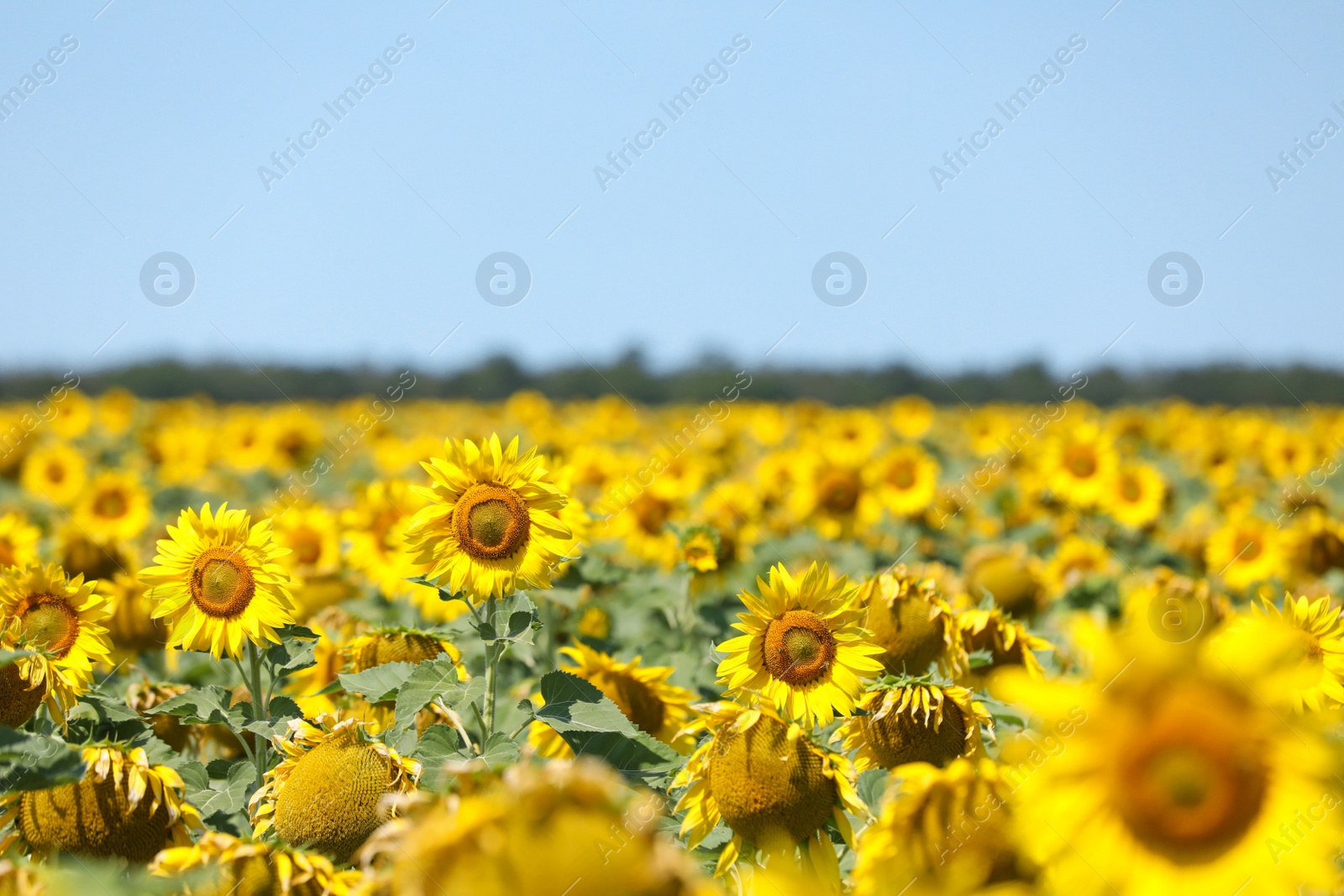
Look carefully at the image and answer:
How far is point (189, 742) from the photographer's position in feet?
11.1

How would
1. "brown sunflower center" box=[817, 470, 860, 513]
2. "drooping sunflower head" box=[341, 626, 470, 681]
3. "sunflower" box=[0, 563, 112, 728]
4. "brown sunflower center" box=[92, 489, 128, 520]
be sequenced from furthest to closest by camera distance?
"brown sunflower center" box=[817, 470, 860, 513], "brown sunflower center" box=[92, 489, 128, 520], "drooping sunflower head" box=[341, 626, 470, 681], "sunflower" box=[0, 563, 112, 728]

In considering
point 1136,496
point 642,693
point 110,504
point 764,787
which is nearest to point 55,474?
point 110,504

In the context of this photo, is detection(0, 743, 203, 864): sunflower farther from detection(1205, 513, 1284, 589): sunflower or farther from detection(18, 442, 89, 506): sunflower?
detection(18, 442, 89, 506): sunflower

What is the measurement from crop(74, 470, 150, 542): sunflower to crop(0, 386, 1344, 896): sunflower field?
1.02 m

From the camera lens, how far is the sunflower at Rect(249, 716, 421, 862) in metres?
2.34

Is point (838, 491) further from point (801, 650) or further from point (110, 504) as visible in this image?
point (110, 504)

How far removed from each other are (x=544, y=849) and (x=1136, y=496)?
8419mm

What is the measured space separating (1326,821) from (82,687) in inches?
114

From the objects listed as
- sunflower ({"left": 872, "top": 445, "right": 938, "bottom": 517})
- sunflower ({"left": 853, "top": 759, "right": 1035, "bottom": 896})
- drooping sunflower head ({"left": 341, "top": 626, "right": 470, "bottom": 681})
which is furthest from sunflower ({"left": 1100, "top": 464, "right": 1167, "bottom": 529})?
sunflower ({"left": 853, "top": 759, "right": 1035, "bottom": 896})

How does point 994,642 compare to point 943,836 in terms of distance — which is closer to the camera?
point 943,836

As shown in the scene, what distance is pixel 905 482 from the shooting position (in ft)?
27.6

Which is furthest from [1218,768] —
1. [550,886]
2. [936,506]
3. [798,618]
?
[936,506]

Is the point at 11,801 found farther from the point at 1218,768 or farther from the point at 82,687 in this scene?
the point at 1218,768

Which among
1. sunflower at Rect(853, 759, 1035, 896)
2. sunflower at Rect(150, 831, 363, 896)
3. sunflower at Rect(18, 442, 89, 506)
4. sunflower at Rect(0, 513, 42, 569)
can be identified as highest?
sunflower at Rect(18, 442, 89, 506)
